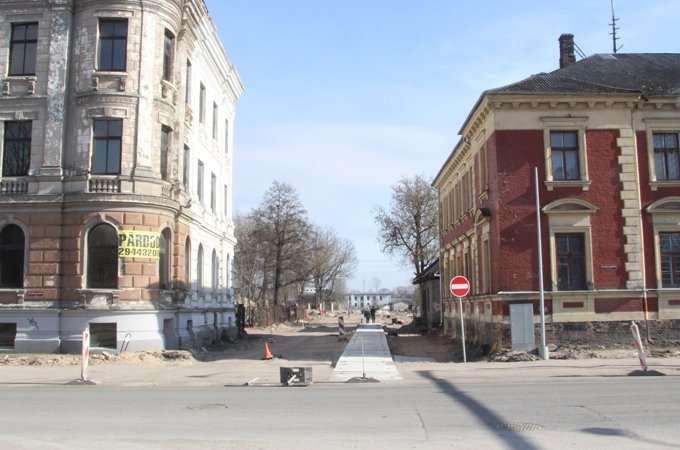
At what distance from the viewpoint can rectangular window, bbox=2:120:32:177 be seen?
24.2 m

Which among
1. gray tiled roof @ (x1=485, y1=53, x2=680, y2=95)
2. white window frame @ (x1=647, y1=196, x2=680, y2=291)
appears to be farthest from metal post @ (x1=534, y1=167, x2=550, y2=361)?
white window frame @ (x1=647, y1=196, x2=680, y2=291)

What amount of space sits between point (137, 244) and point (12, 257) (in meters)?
4.90

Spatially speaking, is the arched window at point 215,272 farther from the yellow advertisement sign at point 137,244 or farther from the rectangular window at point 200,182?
the yellow advertisement sign at point 137,244

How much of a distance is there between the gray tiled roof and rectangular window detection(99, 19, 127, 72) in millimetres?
13231

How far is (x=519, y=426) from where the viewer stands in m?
9.30

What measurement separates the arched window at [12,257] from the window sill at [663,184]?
2238cm

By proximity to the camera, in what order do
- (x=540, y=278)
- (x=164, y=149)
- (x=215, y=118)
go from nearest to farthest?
(x=540, y=278), (x=164, y=149), (x=215, y=118)

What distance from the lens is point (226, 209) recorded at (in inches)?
1512

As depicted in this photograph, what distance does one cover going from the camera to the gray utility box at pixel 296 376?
1549cm

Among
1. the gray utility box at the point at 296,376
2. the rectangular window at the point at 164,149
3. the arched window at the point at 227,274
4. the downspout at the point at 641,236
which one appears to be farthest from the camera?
the arched window at the point at 227,274

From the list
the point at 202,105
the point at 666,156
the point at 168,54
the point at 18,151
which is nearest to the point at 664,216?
the point at 666,156

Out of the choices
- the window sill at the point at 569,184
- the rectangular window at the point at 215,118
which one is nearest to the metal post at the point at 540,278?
the window sill at the point at 569,184

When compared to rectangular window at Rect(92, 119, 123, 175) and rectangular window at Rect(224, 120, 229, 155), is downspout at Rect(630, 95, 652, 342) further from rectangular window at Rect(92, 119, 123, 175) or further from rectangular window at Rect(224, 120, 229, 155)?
rectangular window at Rect(224, 120, 229, 155)

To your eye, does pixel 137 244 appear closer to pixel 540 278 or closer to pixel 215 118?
pixel 540 278
